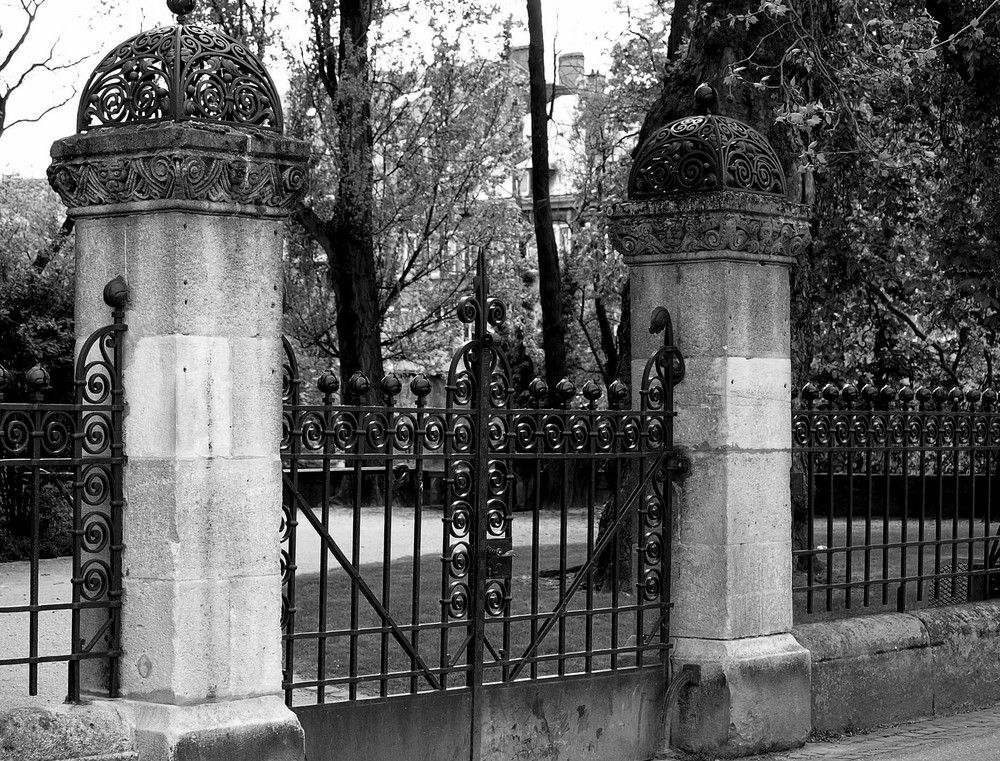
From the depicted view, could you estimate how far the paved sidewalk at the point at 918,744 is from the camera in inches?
288

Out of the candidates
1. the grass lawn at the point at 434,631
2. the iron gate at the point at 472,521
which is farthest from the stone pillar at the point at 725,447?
the grass lawn at the point at 434,631

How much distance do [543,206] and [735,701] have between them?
15169 millimetres

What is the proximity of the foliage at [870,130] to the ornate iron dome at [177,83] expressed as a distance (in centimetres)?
513

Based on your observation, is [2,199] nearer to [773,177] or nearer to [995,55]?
[995,55]

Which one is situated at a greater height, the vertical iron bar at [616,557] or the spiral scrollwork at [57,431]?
the spiral scrollwork at [57,431]

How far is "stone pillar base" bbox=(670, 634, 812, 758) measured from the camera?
7234 mm

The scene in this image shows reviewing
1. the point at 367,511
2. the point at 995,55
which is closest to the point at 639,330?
the point at 995,55

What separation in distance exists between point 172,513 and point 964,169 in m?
11.0

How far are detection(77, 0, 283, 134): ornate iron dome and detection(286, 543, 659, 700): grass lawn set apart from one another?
6.37ft

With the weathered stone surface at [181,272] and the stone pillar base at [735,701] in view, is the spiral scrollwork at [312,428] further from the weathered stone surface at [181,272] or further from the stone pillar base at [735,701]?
the stone pillar base at [735,701]

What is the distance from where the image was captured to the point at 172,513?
17.0ft

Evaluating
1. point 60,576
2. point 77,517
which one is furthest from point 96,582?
point 60,576

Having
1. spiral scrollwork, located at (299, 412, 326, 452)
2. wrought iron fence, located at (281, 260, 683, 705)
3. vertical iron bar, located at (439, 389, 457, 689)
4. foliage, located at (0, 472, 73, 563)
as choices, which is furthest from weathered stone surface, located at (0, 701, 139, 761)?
foliage, located at (0, 472, 73, 563)

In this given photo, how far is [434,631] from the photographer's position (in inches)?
402
